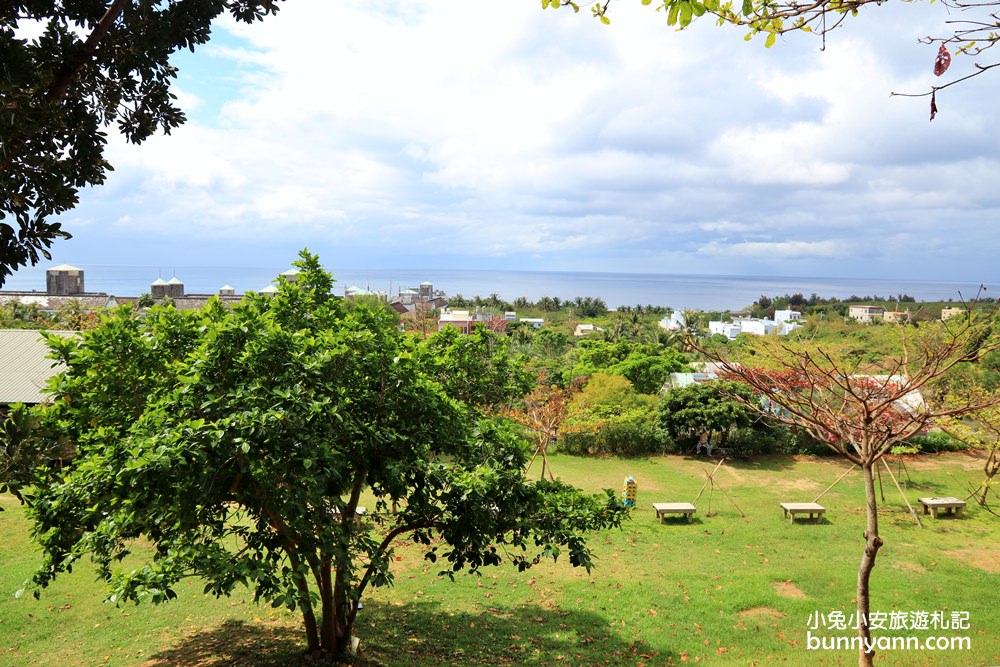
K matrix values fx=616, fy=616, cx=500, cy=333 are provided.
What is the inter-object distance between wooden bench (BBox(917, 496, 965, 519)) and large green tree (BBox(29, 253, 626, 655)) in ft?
39.2

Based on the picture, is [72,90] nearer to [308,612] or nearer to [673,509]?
[308,612]

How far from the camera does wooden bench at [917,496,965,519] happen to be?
1462 cm

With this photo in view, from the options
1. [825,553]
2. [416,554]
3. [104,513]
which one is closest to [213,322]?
[104,513]

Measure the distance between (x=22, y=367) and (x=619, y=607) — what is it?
1914 cm

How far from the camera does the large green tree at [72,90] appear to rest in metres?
3.63

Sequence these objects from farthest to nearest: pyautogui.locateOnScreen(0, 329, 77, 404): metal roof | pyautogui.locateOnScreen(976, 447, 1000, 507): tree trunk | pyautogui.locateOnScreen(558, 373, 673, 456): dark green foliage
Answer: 1. pyautogui.locateOnScreen(558, 373, 673, 456): dark green foliage
2. pyautogui.locateOnScreen(0, 329, 77, 404): metal roof
3. pyautogui.locateOnScreen(976, 447, 1000, 507): tree trunk

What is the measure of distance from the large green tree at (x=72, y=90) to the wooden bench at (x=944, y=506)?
16.9 meters

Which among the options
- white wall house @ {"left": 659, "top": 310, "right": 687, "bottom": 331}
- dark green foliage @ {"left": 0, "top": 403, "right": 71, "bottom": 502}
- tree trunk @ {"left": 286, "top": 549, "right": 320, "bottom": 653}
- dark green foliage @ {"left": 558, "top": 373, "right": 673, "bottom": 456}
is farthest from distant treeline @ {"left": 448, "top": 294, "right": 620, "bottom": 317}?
dark green foliage @ {"left": 0, "top": 403, "right": 71, "bottom": 502}

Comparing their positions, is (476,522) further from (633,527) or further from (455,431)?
(633,527)

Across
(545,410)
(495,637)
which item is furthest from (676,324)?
(495,637)

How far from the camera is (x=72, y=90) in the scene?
427cm

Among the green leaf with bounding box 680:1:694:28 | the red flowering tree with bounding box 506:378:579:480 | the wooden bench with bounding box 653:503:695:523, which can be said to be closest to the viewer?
the green leaf with bounding box 680:1:694:28

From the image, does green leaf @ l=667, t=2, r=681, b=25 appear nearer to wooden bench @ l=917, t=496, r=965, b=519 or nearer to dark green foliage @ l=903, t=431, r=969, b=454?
wooden bench @ l=917, t=496, r=965, b=519

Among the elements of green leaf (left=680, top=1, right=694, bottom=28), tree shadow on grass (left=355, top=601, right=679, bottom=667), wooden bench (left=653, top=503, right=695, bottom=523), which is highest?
green leaf (left=680, top=1, right=694, bottom=28)
